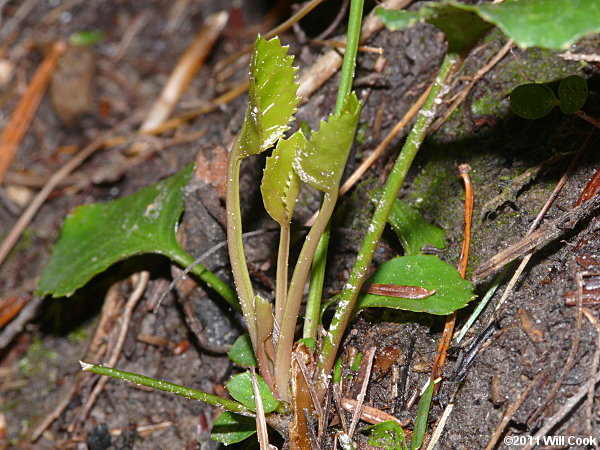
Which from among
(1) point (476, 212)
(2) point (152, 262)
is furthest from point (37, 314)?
(1) point (476, 212)

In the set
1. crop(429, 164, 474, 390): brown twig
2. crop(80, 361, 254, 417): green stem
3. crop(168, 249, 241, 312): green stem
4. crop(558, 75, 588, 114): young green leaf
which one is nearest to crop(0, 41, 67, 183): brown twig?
crop(168, 249, 241, 312): green stem

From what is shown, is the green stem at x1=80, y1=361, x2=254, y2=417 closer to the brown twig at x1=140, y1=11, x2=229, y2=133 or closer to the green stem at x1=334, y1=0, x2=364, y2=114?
the green stem at x1=334, y1=0, x2=364, y2=114

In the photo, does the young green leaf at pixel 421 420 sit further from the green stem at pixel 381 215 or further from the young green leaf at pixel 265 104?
the young green leaf at pixel 265 104

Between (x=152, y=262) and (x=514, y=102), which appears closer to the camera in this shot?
(x=514, y=102)

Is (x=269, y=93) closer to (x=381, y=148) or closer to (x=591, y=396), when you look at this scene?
(x=381, y=148)

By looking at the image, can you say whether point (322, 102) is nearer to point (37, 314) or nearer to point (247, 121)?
point (247, 121)

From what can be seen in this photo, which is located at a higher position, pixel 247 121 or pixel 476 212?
pixel 247 121

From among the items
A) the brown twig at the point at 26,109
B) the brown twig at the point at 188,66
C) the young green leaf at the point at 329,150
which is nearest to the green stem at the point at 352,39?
the young green leaf at the point at 329,150
